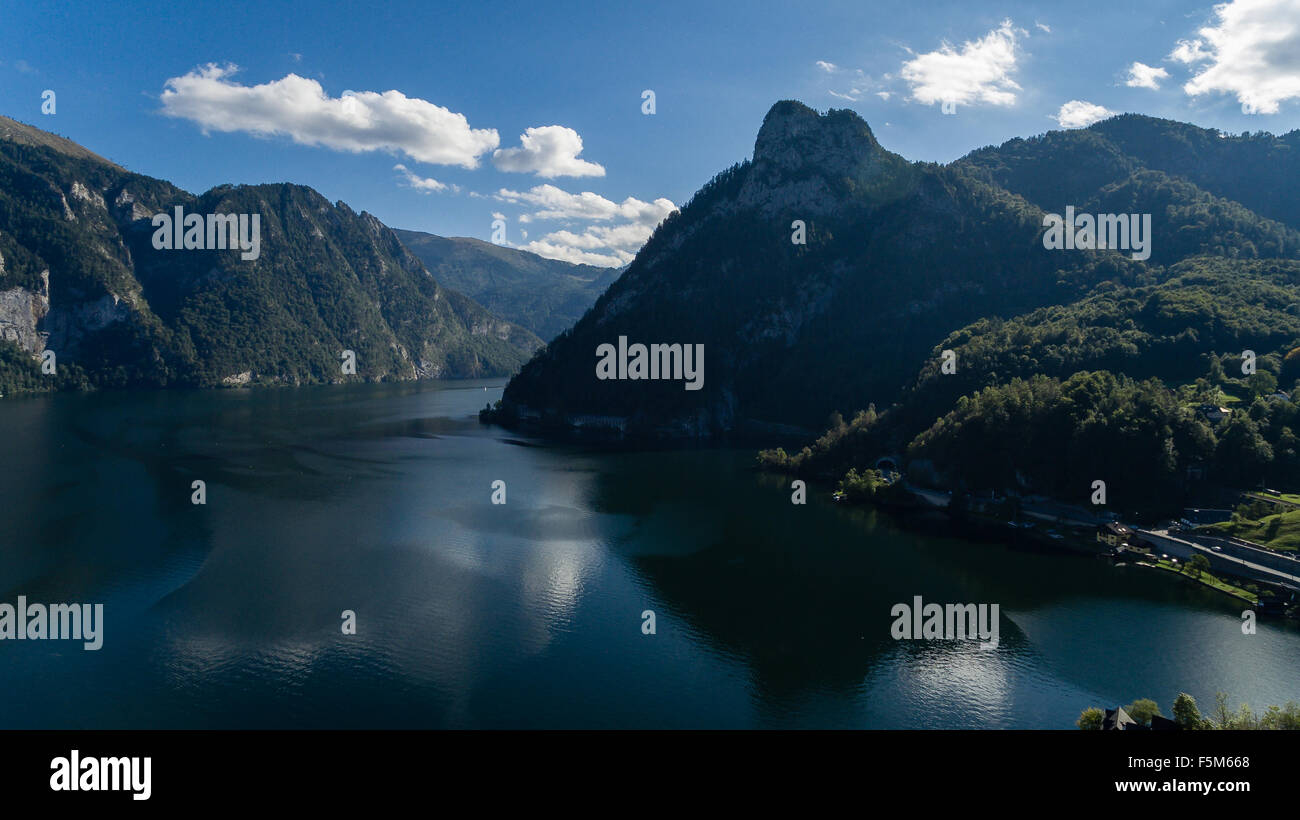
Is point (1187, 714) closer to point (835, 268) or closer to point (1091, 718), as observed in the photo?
point (1091, 718)

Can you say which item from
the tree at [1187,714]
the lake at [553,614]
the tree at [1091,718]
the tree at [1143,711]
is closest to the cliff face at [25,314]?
the lake at [553,614]

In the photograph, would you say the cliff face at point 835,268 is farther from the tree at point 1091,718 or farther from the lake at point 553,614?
the tree at point 1091,718

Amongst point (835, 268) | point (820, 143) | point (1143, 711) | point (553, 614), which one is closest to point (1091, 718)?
point (1143, 711)

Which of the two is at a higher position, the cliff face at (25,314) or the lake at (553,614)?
the cliff face at (25,314)

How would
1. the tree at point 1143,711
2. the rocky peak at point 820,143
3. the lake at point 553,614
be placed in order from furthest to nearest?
the rocky peak at point 820,143
the lake at point 553,614
the tree at point 1143,711

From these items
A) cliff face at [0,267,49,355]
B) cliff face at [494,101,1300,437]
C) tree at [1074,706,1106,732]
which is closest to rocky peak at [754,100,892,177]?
cliff face at [494,101,1300,437]

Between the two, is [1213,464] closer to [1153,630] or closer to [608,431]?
[1153,630]
